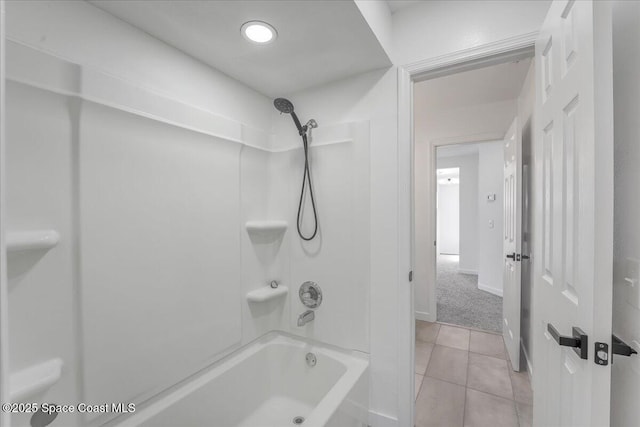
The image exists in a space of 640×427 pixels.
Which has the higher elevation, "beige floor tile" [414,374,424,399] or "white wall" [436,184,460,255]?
"white wall" [436,184,460,255]

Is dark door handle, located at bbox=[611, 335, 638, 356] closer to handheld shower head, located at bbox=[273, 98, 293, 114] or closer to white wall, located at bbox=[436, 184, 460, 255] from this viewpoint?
handheld shower head, located at bbox=[273, 98, 293, 114]

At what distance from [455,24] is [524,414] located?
2443 millimetres

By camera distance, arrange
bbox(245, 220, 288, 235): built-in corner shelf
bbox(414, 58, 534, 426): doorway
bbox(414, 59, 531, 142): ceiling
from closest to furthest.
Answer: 1. bbox(245, 220, 288, 235): built-in corner shelf
2. bbox(414, 58, 534, 426): doorway
3. bbox(414, 59, 531, 142): ceiling

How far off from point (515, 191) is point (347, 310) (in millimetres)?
1727

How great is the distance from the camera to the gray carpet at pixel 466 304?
10.6ft

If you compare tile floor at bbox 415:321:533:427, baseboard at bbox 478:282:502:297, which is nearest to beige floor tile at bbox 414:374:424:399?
tile floor at bbox 415:321:533:427

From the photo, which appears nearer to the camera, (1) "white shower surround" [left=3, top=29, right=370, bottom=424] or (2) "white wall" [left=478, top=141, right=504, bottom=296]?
(1) "white shower surround" [left=3, top=29, right=370, bottom=424]

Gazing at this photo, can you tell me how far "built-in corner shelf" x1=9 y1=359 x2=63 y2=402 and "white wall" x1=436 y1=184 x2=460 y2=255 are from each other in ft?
26.8

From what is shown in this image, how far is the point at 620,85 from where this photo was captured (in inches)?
32.8

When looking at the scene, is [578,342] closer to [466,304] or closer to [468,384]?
[468,384]

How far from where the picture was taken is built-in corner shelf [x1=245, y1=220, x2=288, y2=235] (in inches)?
72.0

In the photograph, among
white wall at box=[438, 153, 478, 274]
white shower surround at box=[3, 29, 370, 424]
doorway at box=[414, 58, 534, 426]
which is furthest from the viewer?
white wall at box=[438, 153, 478, 274]

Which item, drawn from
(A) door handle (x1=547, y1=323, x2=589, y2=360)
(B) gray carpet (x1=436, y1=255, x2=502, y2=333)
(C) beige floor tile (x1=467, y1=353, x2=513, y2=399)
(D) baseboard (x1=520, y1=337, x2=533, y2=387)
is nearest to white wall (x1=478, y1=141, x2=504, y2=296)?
(B) gray carpet (x1=436, y1=255, x2=502, y2=333)

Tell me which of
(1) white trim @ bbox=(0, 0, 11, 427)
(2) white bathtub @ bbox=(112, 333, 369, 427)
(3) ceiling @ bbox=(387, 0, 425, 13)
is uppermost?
(3) ceiling @ bbox=(387, 0, 425, 13)
